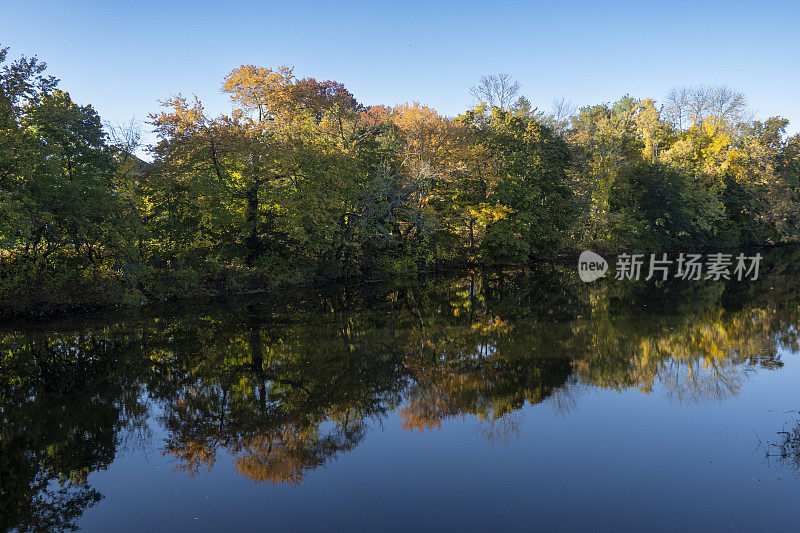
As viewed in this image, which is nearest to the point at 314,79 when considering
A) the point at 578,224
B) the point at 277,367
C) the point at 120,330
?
the point at 578,224

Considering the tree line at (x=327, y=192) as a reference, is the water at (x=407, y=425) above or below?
below

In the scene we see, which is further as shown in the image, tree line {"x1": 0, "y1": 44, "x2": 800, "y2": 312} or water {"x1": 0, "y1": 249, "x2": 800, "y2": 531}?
tree line {"x1": 0, "y1": 44, "x2": 800, "y2": 312}

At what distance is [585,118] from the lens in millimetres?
71688

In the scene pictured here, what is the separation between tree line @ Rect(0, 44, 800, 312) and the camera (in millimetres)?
21578

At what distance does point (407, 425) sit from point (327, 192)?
75.2 ft

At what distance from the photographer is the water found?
22.0 feet

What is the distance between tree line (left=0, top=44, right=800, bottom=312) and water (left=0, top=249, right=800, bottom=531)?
6465 mm

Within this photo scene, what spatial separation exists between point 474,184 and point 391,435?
32238 millimetres

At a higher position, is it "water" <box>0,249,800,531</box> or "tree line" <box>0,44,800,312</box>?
"tree line" <box>0,44,800,312</box>

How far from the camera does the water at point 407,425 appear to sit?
6.71 metres

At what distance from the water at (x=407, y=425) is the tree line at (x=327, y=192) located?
6465 millimetres

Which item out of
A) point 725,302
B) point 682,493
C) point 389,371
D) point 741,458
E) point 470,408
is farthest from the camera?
point 725,302

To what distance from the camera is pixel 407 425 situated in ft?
31.1

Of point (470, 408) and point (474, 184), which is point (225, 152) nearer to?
point (474, 184)
